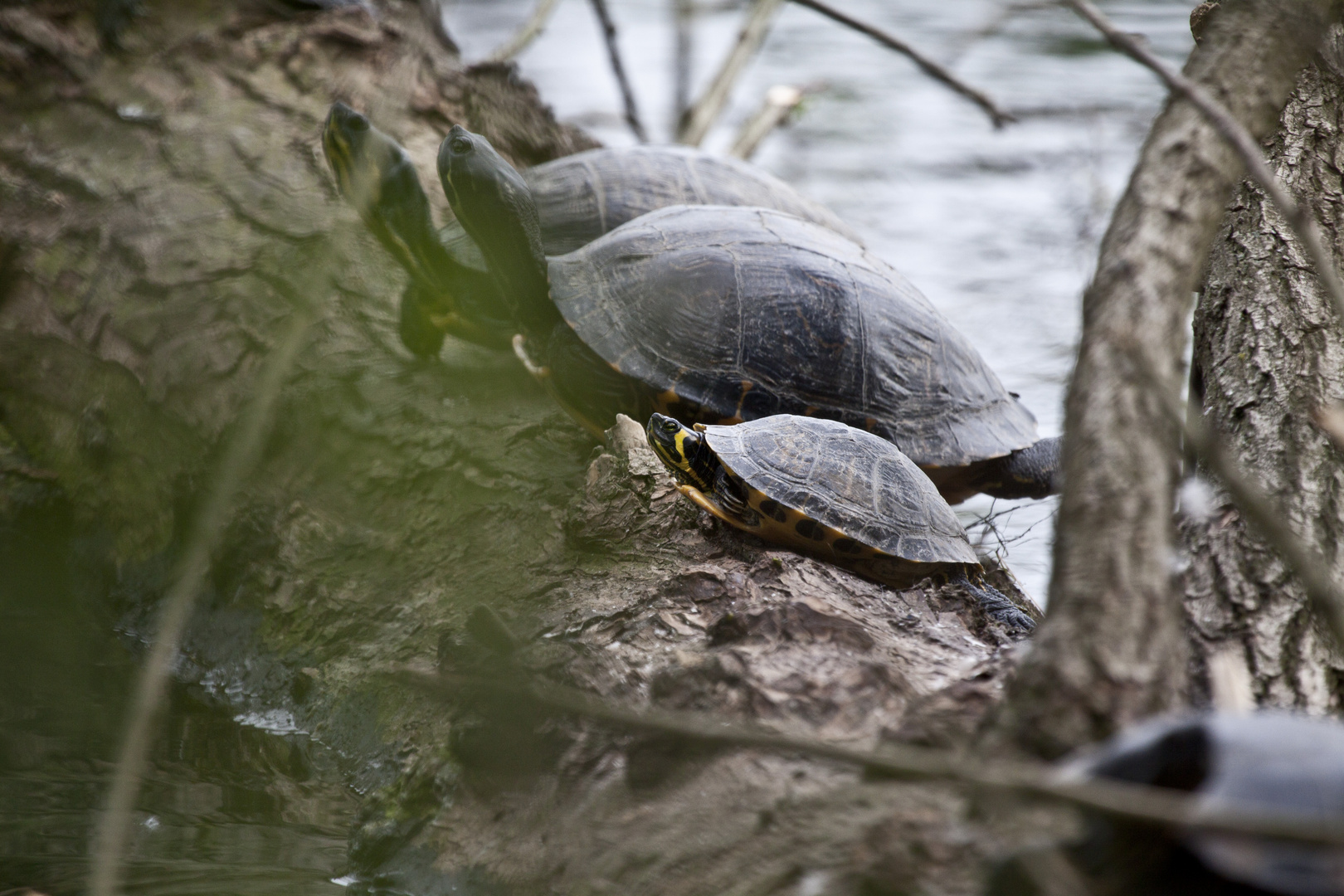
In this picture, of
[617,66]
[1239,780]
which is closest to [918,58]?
[1239,780]

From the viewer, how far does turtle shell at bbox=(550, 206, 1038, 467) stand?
2887 mm

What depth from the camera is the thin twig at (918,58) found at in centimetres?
184

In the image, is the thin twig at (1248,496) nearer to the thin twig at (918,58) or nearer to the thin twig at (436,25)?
the thin twig at (918,58)

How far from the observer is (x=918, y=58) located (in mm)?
1876

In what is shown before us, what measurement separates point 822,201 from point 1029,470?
4640 millimetres

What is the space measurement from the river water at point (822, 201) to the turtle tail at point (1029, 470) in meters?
0.17

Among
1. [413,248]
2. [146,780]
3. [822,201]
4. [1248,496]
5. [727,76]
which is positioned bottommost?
[146,780]

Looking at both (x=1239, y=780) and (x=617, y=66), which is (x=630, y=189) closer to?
(x=617, y=66)

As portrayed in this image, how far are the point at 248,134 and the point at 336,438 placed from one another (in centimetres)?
167

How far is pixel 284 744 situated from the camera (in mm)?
2355

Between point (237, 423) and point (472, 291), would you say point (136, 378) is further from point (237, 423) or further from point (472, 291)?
point (472, 291)

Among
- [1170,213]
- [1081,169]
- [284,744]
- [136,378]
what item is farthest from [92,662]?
[1081,169]

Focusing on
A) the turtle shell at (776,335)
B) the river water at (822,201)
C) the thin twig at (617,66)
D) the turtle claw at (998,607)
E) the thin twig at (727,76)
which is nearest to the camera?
the river water at (822,201)

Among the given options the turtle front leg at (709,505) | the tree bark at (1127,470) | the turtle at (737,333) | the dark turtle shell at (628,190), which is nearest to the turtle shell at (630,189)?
the dark turtle shell at (628,190)
